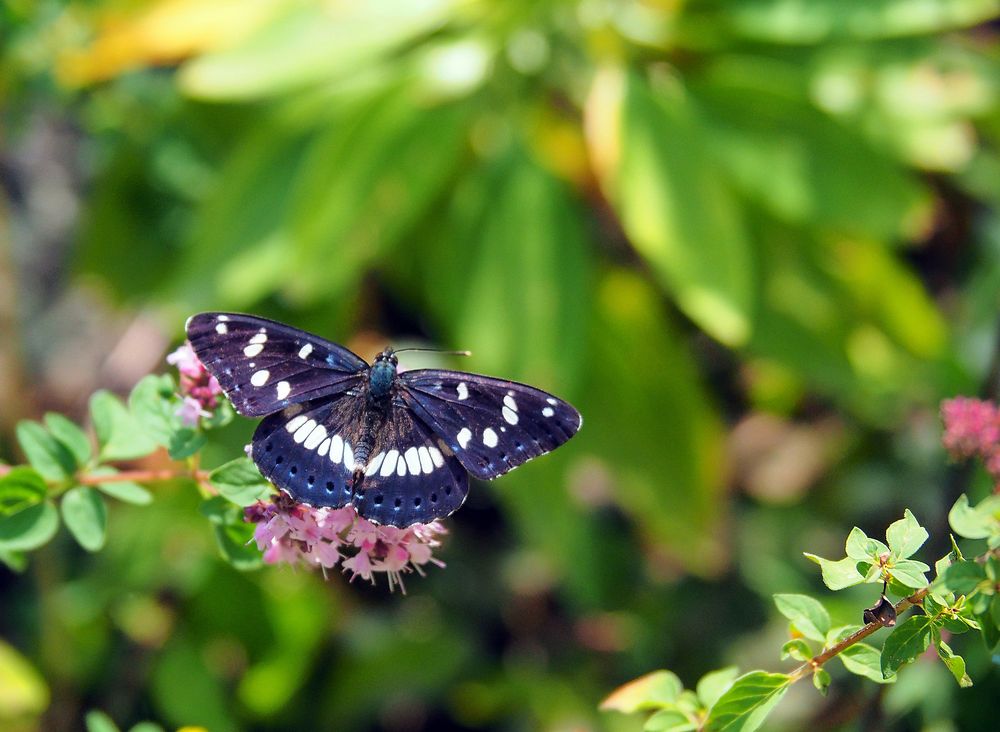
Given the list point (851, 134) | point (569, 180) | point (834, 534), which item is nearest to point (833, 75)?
point (851, 134)

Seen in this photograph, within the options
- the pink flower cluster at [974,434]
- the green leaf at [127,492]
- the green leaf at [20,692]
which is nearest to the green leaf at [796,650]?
the pink flower cluster at [974,434]

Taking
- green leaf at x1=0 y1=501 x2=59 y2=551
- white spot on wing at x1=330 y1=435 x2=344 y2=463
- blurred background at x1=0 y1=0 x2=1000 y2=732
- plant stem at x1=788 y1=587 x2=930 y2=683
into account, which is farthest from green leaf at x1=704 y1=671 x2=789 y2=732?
blurred background at x1=0 y1=0 x2=1000 y2=732

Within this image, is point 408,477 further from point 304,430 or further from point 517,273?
point 517,273

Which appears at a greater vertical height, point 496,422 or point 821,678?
point 496,422

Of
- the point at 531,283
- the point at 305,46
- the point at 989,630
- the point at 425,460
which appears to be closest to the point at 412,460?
the point at 425,460

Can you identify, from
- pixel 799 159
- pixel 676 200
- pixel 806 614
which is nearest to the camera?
pixel 806 614

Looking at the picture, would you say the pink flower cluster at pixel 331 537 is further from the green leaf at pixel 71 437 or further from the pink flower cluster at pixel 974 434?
the pink flower cluster at pixel 974 434
